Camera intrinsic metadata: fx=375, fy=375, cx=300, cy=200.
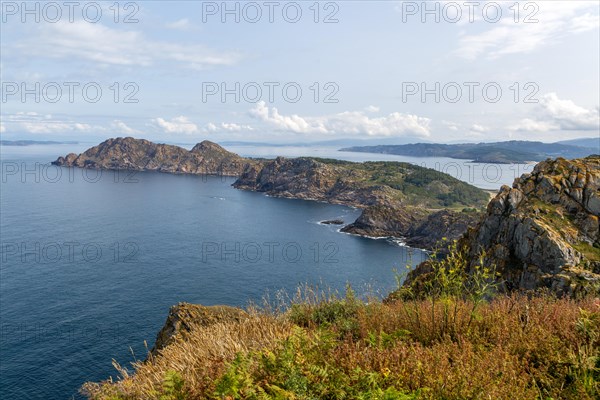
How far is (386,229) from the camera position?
424 ft

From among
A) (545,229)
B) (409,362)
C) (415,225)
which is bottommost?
Result: (415,225)

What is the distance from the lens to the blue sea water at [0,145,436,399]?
4656 cm

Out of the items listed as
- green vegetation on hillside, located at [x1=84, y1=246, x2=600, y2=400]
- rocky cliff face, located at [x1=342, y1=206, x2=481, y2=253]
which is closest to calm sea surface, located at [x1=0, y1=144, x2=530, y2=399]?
green vegetation on hillside, located at [x1=84, y1=246, x2=600, y2=400]

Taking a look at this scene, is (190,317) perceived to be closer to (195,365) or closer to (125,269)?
(195,365)

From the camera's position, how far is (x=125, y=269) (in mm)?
76812

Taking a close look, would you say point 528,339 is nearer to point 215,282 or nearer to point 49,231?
point 215,282

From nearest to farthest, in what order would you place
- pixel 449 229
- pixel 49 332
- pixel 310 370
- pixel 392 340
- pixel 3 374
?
pixel 310 370
pixel 392 340
pixel 3 374
pixel 49 332
pixel 449 229

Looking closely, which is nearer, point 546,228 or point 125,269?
point 546,228

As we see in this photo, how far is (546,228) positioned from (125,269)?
240 feet

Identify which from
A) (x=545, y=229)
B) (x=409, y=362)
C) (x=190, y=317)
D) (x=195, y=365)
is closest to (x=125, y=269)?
(x=190, y=317)

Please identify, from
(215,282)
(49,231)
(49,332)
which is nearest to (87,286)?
(49,332)

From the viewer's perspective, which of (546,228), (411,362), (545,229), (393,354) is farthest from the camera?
(546,228)

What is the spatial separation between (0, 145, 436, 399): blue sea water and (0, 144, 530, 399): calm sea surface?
8.9 inches

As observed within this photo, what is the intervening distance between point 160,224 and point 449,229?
302 feet
